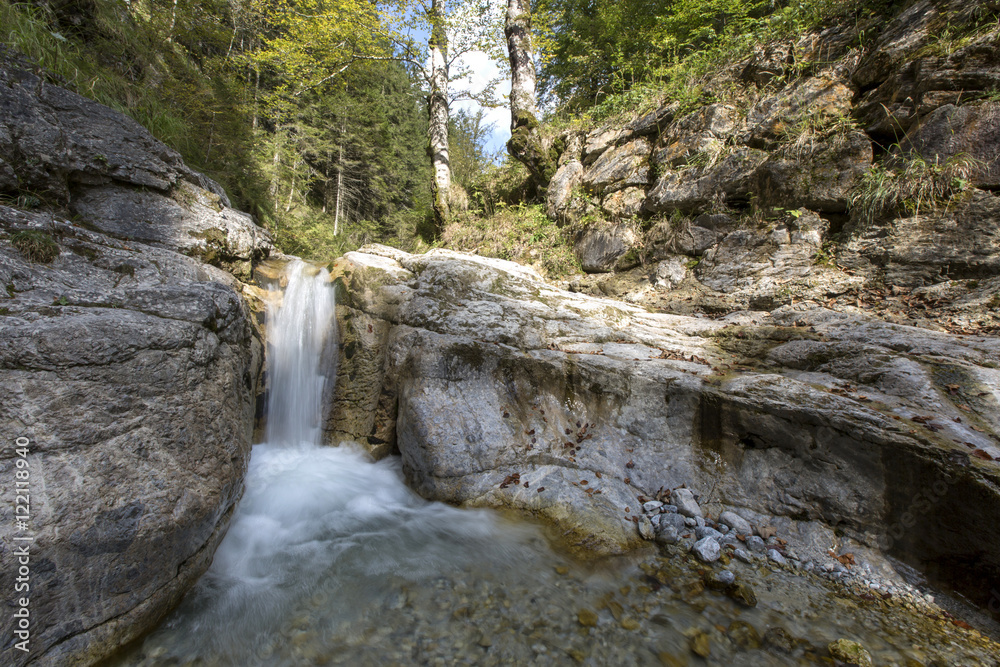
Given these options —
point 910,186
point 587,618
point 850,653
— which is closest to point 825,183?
point 910,186

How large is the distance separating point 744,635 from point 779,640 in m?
0.22

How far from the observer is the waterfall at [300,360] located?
5.89 m

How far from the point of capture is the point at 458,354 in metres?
5.26

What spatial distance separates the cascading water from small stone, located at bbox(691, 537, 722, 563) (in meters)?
0.16

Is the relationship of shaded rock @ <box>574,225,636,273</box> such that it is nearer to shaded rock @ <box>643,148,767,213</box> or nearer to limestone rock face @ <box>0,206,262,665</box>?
shaded rock @ <box>643,148,767,213</box>

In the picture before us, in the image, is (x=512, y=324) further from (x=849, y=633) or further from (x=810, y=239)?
Answer: (x=810, y=239)

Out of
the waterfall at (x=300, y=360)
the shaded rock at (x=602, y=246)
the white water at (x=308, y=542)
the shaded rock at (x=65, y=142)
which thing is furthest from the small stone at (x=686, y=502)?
the shaded rock at (x=65, y=142)

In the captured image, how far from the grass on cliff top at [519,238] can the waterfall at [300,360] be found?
15.2 ft

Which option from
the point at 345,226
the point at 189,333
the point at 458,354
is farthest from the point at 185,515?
the point at 345,226

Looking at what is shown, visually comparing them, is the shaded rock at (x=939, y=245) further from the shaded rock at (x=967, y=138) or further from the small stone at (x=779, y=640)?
the small stone at (x=779, y=640)

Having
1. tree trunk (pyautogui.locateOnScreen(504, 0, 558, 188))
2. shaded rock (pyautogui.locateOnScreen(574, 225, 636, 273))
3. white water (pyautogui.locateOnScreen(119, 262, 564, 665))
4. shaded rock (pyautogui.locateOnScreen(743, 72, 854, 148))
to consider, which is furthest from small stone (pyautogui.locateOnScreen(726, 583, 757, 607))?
tree trunk (pyautogui.locateOnScreen(504, 0, 558, 188))

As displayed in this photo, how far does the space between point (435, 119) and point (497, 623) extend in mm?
12248

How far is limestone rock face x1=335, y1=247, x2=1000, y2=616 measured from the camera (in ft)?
10.4

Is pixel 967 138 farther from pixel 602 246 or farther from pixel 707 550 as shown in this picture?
pixel 707 550
